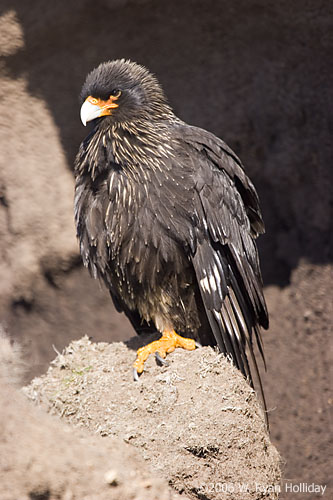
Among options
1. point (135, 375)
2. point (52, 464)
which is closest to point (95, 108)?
point (135, 375)

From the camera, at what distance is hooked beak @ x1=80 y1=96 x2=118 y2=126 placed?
3.49 metres

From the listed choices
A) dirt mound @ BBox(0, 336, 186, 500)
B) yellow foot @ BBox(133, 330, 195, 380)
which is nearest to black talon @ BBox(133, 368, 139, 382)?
yellow foot @ BBox(133, 330, 195, 380)

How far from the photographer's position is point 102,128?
11.9ft

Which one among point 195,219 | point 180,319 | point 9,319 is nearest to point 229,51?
point 195,219

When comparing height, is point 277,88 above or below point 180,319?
above

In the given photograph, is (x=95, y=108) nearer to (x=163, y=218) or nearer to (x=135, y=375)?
(x=163, y=218)

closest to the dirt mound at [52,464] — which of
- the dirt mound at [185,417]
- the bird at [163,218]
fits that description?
the dirt mound at [185,417]

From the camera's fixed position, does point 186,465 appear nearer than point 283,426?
Yes

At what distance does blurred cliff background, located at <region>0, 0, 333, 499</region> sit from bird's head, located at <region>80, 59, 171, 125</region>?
67.0 inches

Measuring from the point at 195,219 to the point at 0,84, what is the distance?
8.92 feet

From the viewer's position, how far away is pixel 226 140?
5.56m

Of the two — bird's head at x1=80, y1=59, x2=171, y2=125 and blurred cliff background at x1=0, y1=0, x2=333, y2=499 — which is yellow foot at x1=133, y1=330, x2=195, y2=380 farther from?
blurred cliff background at x1=0, y1=0, x2=333, y2=499

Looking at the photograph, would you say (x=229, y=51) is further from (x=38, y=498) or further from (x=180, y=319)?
(x=38, y=498)

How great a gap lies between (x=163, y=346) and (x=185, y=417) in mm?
578
